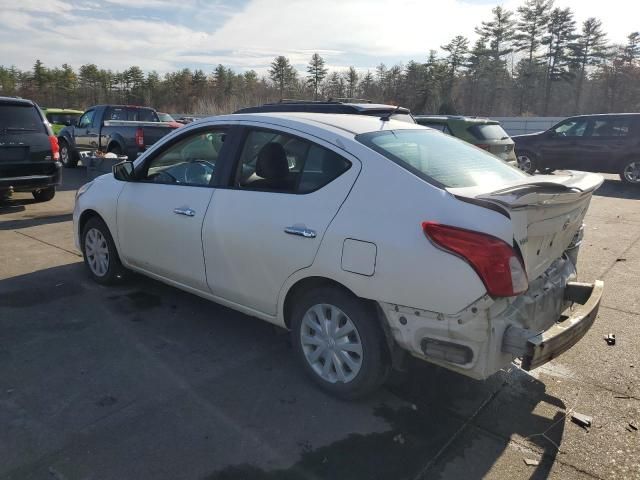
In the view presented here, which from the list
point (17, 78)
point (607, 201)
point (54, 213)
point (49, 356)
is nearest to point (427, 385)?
point (49, 356)

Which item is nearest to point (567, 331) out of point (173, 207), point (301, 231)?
point (301, 231)

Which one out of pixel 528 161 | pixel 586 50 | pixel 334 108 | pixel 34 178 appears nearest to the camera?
pixel 334 108

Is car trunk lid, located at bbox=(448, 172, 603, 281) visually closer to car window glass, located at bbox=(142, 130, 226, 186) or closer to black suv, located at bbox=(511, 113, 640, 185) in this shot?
car window glass, located at bbox=(142, 130, 226, 186)

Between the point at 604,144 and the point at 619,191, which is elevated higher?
the point at 604,144

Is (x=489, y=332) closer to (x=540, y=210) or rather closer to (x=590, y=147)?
(x=540, y=210)

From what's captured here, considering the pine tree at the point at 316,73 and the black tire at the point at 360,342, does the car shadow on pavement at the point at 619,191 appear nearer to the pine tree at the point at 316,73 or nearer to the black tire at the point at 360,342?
the black tire at the point at 360,342

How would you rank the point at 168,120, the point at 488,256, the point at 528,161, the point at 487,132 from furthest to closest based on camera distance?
the point at 168,120, the point at 528,161, the point at 487,132, the point at 488,256

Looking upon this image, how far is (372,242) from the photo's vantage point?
2.83 meters

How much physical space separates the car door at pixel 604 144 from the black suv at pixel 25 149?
13.0 meters

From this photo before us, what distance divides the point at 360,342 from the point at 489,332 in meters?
0.75

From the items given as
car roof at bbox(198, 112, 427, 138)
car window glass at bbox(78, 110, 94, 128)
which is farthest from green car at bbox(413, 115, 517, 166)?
car window glass at bbox(78, 110, 94, 128)

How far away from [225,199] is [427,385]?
74.6 inches

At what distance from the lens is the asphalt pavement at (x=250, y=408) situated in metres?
2.62

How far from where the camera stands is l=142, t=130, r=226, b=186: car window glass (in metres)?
3.98
